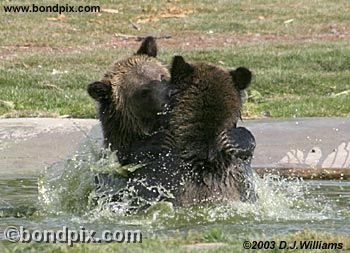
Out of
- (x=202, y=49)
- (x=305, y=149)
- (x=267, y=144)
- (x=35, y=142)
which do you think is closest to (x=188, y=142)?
(x=305, y=149)

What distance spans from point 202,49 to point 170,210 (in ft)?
46.8

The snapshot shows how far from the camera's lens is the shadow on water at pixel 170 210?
7801mm

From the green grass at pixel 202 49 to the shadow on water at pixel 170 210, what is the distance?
4.50m

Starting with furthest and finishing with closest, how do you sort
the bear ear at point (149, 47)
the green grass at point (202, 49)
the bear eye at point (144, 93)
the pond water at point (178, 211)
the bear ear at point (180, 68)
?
the green grass at point (202, 49) < the bear ear at point (149, 47) < the bear eye at point (144, 93) < the bear ear at point (180, 68) < the pond water at point (178, 211)

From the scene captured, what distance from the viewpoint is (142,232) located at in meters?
7.49

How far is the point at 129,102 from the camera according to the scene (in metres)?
8.41

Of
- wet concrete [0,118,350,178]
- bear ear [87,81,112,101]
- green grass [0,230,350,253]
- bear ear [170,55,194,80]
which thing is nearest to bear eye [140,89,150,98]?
bear ear [87,81,112,101]

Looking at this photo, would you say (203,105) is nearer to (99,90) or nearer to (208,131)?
(208,131)

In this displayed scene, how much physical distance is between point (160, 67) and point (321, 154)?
3246mm

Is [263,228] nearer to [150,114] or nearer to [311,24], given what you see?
[150,114]

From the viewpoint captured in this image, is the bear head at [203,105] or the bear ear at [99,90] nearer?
the bear head at [203,105]

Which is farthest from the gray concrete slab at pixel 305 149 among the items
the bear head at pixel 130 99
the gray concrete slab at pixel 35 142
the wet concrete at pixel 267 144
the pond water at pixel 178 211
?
the bear head at pixel 130 99

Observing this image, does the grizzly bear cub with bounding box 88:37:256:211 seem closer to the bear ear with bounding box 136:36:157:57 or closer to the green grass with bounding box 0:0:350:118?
the bear ear with bounding box 136:36:157:57

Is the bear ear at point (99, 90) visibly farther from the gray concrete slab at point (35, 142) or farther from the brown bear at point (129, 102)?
the gray concrete slab at point (35, 142)
